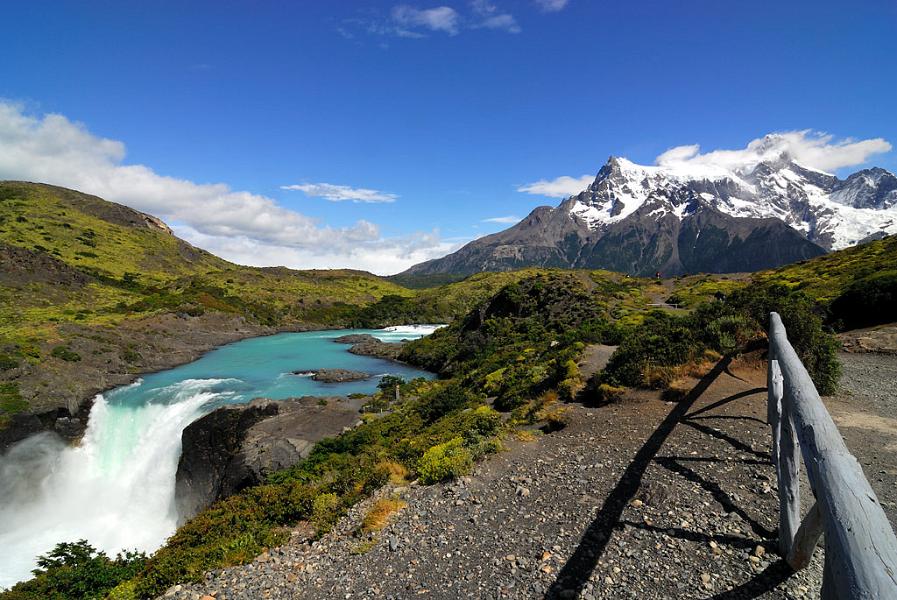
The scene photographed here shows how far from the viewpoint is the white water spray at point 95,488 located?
25.7m

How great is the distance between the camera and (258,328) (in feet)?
332

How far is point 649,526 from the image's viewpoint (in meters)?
7.79

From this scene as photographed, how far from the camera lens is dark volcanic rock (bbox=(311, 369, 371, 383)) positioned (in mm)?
52406

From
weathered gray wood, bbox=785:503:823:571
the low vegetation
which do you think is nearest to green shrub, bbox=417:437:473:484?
the low vegetation

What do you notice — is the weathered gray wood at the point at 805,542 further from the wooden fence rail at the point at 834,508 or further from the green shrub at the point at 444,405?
the green shrub at the point at 444,405

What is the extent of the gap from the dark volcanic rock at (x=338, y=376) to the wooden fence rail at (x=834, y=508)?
50.2 metres

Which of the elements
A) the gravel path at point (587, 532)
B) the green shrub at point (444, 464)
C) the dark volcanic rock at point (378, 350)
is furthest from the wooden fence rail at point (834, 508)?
the dark volcanic rock at point (378, 350)

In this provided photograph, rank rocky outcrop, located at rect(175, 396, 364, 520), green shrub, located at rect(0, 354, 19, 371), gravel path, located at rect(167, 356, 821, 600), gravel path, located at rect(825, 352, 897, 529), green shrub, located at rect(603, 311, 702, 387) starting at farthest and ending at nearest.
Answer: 1. green shrub, located at rect(0, 354, 19, 371)
2. rocky outcrop, located at rect(175, 396, 364, 520)
3. green shrub, located at rect(603, 311, 702, 387)
4. gravel path, located at rect(825, 352, 897, 529)
5. gravel path, located at rect(167, 356, 821, 600)

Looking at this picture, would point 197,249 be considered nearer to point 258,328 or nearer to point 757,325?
point 258,328

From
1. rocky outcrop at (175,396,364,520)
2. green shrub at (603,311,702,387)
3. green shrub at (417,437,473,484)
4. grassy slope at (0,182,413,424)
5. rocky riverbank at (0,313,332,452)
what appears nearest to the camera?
green shrub at (417,437,473,484)

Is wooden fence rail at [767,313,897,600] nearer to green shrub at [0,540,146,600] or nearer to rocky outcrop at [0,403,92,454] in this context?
green shrub at [0,540,146,600]

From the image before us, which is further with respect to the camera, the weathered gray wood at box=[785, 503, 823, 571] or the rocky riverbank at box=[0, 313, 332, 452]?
the rocky riverbank at box=[0, 313, 332, 452]

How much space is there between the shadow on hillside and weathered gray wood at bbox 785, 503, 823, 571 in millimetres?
293

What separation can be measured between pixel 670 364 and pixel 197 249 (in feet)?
695
